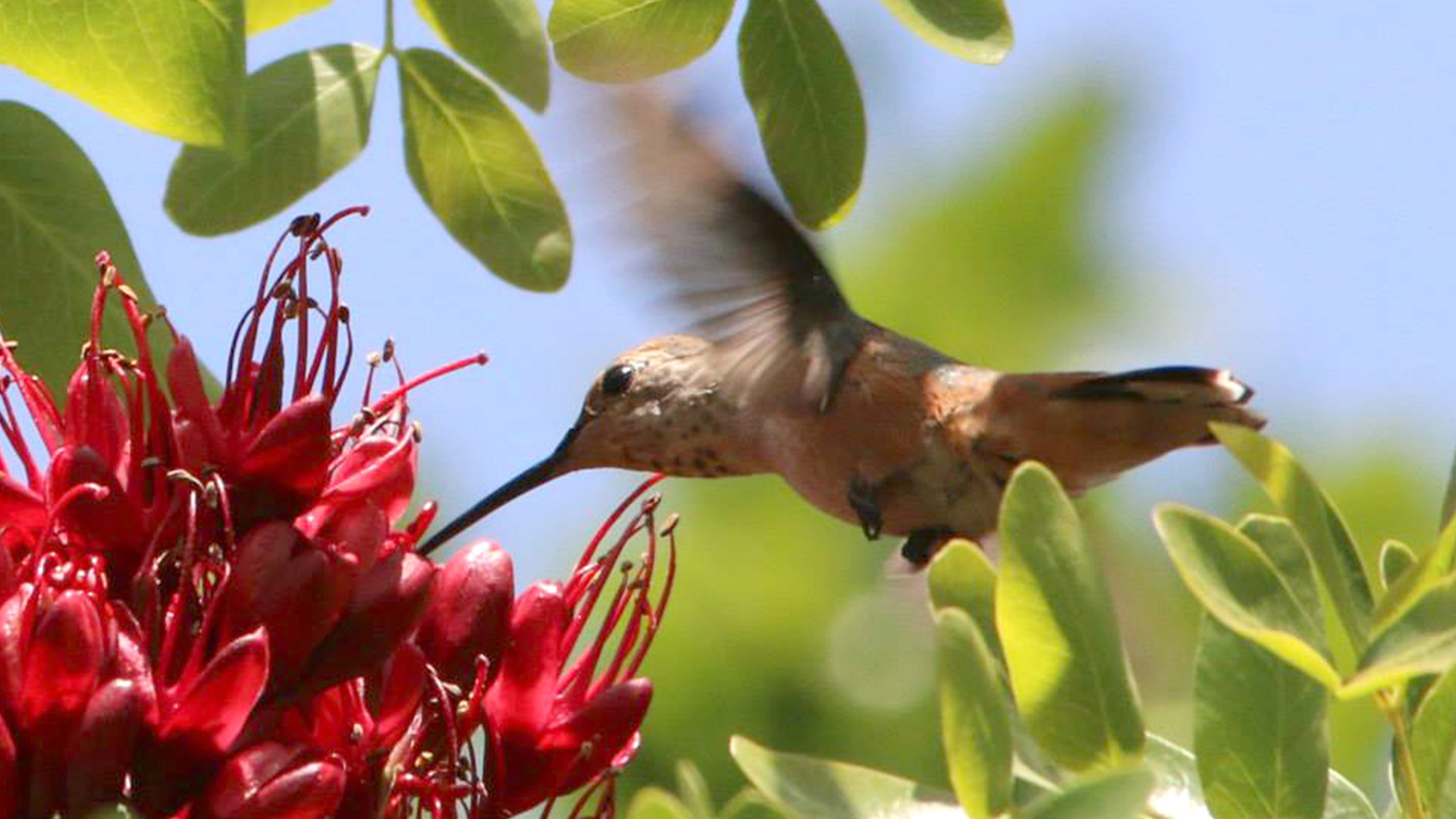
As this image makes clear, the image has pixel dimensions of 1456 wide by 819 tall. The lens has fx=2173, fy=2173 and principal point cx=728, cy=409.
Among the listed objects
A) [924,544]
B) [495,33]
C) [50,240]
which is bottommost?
[924,544]

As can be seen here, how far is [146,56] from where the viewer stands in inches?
66.7

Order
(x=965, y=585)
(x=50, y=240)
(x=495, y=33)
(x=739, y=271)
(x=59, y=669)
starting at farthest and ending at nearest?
(x=739, y=271), (x=495, y=33), (x=50, y=240), (x=59, y=669), (x=965, y=585)

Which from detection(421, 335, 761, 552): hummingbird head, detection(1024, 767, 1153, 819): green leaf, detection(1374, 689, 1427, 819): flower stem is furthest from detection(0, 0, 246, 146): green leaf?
detection(421, 335, 761, 552): hummingbird head

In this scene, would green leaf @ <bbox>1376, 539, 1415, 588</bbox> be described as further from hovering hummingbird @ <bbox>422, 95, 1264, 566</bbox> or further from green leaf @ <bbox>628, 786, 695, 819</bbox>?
hovering hummingbird @ <bbox>422, 95, 1264, 566</bbox>

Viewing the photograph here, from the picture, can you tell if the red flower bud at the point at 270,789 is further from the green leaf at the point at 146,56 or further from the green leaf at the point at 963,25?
the green leaf at the point at 963,25

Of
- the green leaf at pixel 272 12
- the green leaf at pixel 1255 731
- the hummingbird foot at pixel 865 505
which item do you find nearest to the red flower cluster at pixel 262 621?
the green leaf at pixel 272 12

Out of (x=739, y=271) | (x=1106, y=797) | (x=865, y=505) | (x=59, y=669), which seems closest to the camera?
(x=1106, y=797)

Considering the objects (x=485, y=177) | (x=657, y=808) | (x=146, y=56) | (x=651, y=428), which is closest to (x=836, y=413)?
(x=651, y=428)

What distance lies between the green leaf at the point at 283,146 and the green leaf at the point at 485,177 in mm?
62

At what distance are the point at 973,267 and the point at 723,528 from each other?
1.38 metres

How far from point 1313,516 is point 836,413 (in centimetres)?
141

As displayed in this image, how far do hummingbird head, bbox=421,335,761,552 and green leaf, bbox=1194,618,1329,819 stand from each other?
59.2 inches

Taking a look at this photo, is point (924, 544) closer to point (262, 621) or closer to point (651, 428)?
point (651, 428)

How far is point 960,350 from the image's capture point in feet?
24.7
